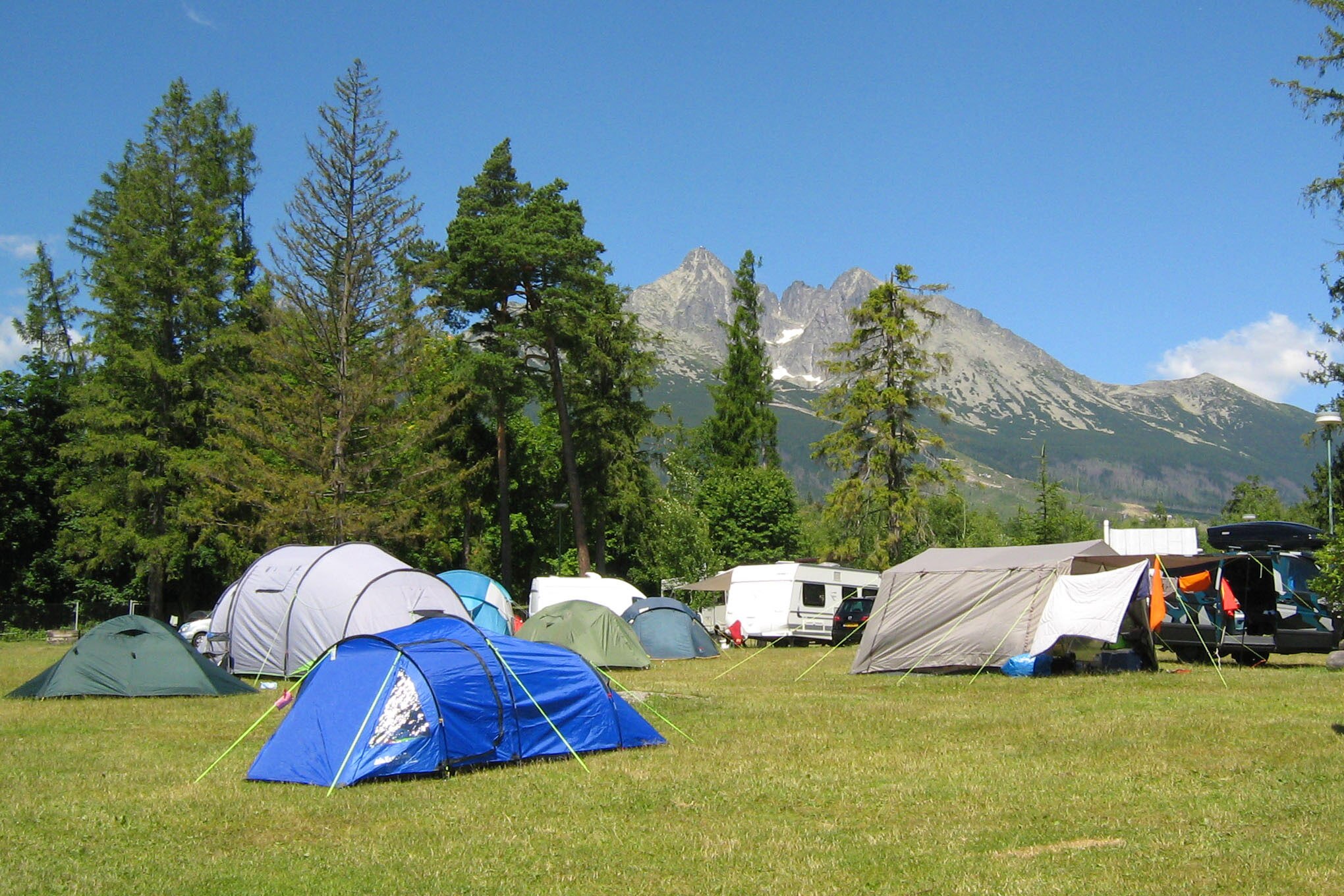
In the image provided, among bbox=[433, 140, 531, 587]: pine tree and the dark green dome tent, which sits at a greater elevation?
bbox=[433, 140, 531, 587]: pine tree

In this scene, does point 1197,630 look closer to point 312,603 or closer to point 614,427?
point 312,603

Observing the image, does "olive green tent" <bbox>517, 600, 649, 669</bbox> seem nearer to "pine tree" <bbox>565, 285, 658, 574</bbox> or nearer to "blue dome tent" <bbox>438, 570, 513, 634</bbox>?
"blue dome tent" <bbox>438, 570, 513, 634</bbox>

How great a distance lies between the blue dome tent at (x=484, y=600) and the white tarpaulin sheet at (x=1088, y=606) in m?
11.6

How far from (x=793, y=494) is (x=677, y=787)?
46.0 meters

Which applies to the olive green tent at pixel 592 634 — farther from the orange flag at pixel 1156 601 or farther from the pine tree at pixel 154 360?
the pine tree at pixel 154 360

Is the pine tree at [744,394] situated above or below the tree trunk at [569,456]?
above

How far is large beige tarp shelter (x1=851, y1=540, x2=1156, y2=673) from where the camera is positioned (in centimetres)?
1786

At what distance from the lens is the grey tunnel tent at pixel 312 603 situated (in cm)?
1927

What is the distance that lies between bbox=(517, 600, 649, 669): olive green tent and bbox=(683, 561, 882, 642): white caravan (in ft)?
35.4

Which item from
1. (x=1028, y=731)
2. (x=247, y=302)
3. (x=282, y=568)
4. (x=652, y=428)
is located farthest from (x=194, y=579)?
(x=1028, y=731)

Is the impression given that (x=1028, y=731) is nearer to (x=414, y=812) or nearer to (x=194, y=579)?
(x=414, y=812)

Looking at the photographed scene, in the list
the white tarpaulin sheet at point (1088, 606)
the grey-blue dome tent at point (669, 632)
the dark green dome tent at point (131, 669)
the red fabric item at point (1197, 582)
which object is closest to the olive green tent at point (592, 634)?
the grey-blue dome tent at point (669, 632)

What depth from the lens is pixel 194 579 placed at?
44000 mm

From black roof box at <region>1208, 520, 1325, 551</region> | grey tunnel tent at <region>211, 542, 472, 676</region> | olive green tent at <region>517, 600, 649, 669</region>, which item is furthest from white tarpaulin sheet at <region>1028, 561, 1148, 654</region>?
grey tunnel tent at <region>211, 542, 472, 676</region>
